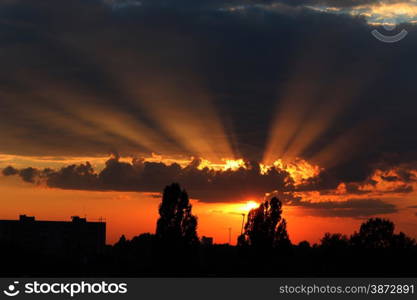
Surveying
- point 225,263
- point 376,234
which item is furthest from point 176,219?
point 376,234

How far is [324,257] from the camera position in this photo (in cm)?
10412

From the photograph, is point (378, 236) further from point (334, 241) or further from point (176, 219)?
point (176, 219)

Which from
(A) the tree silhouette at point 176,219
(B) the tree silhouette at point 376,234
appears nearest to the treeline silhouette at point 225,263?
(A) the tree silhouette at point 176,219

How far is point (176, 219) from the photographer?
9019 centimetres

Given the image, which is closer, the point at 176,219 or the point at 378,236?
the point at 176,219

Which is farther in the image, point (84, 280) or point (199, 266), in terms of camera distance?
point (199, 266)

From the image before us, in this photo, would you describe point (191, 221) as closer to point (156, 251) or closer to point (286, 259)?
point (156, 251)

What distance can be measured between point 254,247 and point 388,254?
64.3 feet

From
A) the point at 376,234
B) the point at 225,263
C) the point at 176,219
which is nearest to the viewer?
the point at 176,219

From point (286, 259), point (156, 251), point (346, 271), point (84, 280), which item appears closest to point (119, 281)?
point (84, 280)

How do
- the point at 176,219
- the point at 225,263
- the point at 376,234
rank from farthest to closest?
the point at 376,234, the point at 225,263, the point at 176,219

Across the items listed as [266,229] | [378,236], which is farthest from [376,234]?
[266,229]

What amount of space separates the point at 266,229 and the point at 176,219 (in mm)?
22113

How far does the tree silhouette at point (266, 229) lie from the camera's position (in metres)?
107
